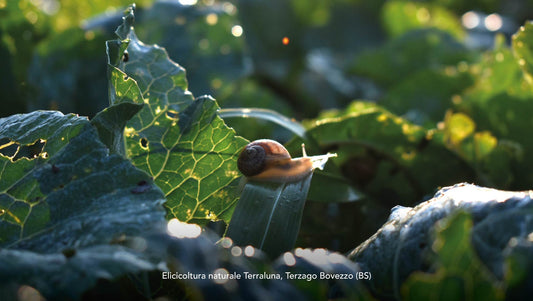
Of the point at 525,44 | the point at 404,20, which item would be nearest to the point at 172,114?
the point at 525,44

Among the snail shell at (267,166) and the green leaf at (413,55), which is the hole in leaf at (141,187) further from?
the green leaf at (413,55)

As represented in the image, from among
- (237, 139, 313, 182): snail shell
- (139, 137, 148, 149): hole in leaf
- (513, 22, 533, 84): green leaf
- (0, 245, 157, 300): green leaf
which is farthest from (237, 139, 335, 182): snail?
(513, 22, 533, 84): green leaf

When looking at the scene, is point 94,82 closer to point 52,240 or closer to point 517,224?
point 52,240

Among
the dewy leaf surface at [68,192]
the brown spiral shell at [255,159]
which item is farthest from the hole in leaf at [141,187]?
the brown spiral shell at [255,159]

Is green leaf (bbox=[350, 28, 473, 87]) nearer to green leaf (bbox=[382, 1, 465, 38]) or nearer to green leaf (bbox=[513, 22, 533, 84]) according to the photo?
green leaf (bbox=[382, 1, 465, 38])

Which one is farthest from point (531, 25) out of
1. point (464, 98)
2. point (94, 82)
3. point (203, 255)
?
point (94, 82)
